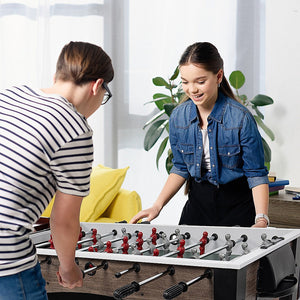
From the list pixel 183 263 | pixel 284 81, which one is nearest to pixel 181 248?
pixel 183 263

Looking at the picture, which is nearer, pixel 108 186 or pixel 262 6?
pixel 108 186

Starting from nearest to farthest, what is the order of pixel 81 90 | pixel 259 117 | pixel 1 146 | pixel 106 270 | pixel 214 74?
1. pixel 1 146
2. pixel 81 90
3. pixel 106 270
4. pixel 214 74
5. pixel 259 117

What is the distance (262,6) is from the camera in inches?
178

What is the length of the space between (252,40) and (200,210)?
2.20 metres

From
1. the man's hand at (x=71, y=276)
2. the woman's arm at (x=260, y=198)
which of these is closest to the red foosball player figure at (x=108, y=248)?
the man's hand at (x=71, y=276)

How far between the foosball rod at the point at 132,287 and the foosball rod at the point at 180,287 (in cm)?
8

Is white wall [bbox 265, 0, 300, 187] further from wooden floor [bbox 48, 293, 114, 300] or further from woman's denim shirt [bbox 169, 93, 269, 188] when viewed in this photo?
wooden floor [bbox 48, 293, 114, 300]

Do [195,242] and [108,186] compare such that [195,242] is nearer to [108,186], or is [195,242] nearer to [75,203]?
[75,203]

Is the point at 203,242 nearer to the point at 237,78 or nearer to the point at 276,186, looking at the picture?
the point at 276,186

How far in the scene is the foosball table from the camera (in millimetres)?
1875

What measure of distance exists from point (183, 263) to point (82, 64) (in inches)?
28.4

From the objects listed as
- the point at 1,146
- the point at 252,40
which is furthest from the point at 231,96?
the point at 252,40

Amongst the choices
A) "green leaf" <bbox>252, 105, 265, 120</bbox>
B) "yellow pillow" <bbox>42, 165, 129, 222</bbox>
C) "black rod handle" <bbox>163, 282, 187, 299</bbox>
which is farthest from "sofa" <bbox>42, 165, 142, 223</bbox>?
"black rod handle" <bbox>163, 282, 187, 299</bbox>

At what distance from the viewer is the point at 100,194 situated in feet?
11.6
